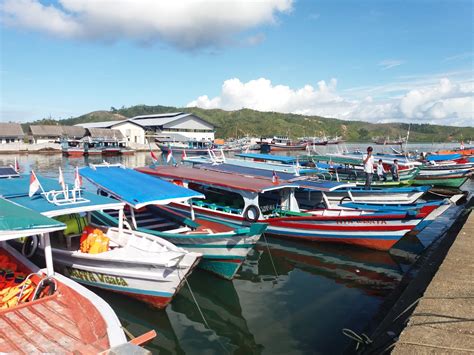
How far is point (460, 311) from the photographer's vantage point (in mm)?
5988

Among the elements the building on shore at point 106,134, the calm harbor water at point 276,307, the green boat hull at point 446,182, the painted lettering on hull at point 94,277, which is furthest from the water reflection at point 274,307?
the building on shore at point 106,134

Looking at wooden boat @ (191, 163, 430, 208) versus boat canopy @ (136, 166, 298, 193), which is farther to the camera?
wooden boat @ (191, 163, 430, 208)

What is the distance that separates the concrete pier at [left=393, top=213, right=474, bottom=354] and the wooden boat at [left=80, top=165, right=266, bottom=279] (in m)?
4.62

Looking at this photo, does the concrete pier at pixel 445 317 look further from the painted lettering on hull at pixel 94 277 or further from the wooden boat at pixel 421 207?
the painted lettering on hull at pixel 94 277

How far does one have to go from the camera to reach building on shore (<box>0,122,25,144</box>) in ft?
229

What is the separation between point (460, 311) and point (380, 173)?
19.5 meters

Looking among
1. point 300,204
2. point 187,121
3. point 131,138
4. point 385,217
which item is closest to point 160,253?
point 385,217

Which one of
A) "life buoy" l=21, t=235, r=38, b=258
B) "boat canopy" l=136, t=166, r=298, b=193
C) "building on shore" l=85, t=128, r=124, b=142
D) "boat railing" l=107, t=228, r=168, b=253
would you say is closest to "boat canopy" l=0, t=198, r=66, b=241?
"life buoy" l=21, t=235, r=38, b=258

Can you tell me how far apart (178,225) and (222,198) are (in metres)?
4.21

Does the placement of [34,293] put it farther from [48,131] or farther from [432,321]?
[48,131]

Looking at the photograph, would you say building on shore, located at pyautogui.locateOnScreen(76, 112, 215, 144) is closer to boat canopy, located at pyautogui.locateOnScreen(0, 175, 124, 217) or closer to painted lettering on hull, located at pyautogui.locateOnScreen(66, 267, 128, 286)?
boat canopy, located at pyautogui.locateOnScreen(0, 175, 124, 217)

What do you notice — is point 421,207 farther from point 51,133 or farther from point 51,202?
point 51,133

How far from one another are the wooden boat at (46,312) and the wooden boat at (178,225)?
3.45m

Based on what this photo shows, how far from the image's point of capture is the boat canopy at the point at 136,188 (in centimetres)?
1109
